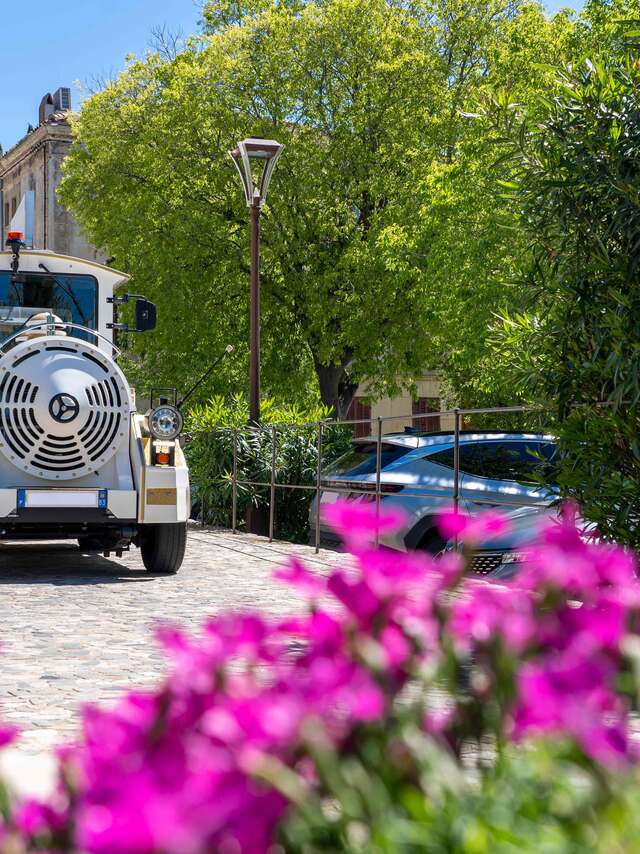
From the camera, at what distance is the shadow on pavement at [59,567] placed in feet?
37.3

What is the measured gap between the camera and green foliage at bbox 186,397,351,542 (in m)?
18.1

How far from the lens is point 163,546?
11703 mm

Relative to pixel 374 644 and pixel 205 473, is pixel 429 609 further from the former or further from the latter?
pixel 205 473

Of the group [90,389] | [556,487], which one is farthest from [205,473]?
[556,487]

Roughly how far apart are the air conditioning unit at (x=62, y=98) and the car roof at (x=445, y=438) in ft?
150

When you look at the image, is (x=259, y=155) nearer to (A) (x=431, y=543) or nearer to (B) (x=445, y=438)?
(B) (x=445, y=438)

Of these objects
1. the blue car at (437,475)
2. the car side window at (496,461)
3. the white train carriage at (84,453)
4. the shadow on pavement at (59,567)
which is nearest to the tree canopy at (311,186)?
the shadow on pavement at (59,567)

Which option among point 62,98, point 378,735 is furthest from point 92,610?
point 62,98

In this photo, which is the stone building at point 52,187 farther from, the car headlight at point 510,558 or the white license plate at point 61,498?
the car headlight at point 510,558

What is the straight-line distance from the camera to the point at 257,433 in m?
18.7

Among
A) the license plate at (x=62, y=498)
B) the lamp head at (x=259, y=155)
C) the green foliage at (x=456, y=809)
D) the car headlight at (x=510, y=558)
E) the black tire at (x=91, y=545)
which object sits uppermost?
the lamp head at (x=259, y=155)

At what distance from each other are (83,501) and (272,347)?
74.6 ft

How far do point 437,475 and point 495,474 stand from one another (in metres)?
0.75

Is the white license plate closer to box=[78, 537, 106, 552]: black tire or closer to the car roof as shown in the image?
box=[78, 537, 106, 552]: black tire
